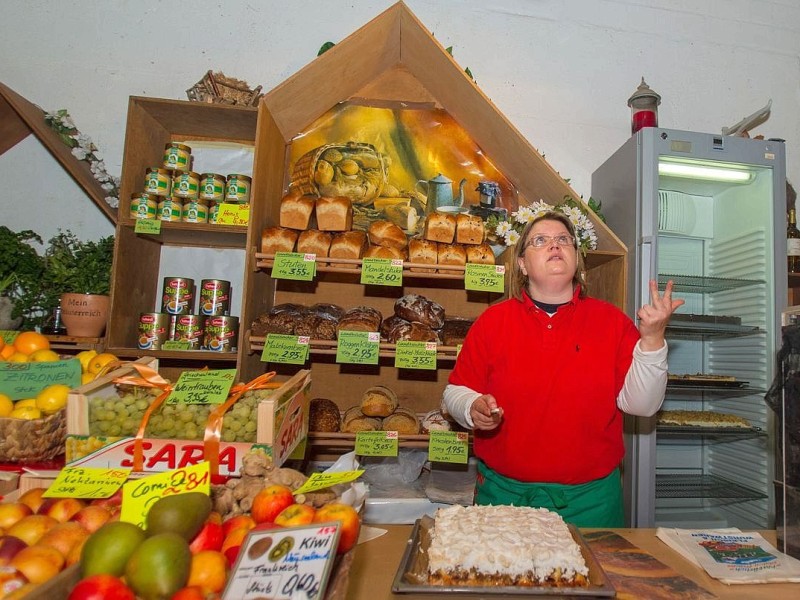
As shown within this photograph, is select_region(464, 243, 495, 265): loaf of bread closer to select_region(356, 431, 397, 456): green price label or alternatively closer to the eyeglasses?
the eyeglasses

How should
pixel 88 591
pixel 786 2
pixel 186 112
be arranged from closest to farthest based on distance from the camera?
pixel 88 591 < pixel 186 112 < pixel 786 2

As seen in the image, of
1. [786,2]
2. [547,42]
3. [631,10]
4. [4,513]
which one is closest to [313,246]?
[4,513]

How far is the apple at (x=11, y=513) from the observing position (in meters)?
1.03

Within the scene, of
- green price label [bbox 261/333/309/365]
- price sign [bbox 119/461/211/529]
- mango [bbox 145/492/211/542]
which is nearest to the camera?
mango [bbox 145/492/211/542]

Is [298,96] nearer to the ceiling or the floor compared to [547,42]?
nearer to the floor

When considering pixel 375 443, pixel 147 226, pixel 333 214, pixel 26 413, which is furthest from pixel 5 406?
pixel 333 214

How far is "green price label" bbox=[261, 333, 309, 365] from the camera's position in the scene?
2.28 metres

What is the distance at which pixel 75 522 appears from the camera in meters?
0.99

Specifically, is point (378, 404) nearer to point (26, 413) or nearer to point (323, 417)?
point (323, 417)

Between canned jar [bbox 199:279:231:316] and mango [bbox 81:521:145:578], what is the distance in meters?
1.80

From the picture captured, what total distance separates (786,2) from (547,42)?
1.91m

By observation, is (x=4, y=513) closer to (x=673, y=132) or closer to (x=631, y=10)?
(x=673, y=132)

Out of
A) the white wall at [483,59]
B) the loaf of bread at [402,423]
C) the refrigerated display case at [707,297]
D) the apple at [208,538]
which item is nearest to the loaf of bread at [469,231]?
the refrigerated display case at [707,297]

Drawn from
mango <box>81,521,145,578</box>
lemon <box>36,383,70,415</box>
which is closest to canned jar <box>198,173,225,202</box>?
lemon <box>36,383,70,415</box>
